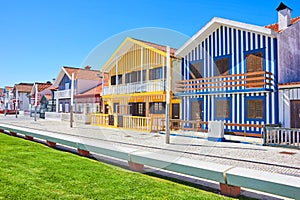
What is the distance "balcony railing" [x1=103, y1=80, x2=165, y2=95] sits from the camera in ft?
60.3

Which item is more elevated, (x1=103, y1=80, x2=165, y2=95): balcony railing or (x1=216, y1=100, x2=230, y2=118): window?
(x1=103, y1=80, x2=165, y2=95): balcony railing

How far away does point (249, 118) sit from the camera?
1439 cm

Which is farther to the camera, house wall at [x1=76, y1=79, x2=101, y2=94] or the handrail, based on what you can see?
house wall at [x1=76, y1=79, x2=101, y2=94]

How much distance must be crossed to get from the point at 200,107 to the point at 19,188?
44.6ft

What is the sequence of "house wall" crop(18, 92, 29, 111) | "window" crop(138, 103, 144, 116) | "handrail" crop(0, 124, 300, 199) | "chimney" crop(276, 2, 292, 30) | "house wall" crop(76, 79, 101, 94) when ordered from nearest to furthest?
"handrail" crop(0, 124, 300, 199) → "chimney" crop(276, 2, 292, 30) → "window" crop(138, 103, 144, 116) → "house wall" crop(76, 79, 101, 94) → "house wall" crop(18, 92, 29, 111)

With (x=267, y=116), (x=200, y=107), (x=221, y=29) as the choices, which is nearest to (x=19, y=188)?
(x=267, y=116)

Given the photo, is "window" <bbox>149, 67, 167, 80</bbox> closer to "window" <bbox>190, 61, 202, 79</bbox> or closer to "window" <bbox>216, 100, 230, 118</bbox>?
"window" <bbox>190, 61, 202, 79</bbox>

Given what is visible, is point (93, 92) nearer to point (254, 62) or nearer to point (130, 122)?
point (130, 122)

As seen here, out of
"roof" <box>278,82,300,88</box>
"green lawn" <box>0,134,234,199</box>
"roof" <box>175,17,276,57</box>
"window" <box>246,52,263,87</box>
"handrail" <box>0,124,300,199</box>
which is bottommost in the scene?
"green lawn" <box>0,134,234,199</box>

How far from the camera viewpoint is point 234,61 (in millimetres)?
15523

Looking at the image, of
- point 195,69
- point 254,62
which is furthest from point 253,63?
point 195,69

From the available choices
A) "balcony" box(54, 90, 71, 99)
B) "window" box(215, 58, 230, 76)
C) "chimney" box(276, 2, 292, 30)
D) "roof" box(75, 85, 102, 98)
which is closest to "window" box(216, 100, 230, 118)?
"window" box(215, 58, 230, 76)

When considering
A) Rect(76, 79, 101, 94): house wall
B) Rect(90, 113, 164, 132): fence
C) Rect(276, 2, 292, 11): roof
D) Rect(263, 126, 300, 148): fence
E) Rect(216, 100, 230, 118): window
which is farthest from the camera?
Rect(76, 79, 101, 94): house wall

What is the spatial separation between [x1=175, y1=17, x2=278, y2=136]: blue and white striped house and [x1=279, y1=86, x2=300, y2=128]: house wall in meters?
0.28
